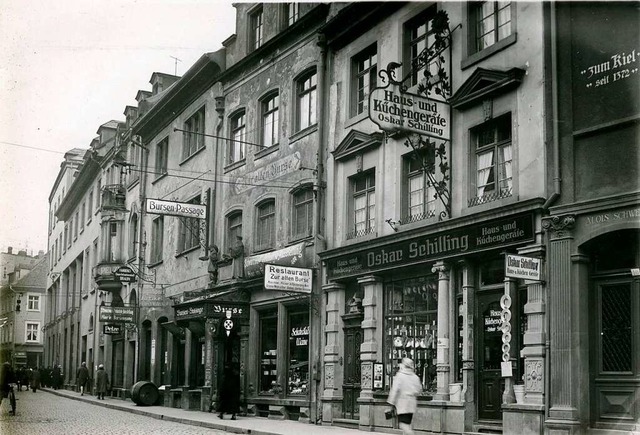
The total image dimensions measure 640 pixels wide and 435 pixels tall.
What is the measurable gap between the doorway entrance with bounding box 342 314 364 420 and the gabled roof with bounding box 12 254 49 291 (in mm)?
68869

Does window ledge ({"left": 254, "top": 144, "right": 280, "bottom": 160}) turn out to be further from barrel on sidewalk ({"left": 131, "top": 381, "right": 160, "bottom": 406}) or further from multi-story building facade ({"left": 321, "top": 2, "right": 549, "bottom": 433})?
barrel on sidewalk ({"left": 131, "top": 381, "right": 160, "bottom": 406})

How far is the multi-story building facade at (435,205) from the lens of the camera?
15547mm

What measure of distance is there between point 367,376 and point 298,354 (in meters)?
4.09

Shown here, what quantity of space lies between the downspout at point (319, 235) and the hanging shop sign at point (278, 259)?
53cm

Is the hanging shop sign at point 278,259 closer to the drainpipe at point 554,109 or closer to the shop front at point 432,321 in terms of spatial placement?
the shop front at point 432,321

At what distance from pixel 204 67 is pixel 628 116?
64.5 ft

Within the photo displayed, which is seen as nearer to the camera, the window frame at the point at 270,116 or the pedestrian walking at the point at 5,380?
the pedestrian walking at the point at 5,380

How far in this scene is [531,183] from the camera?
15234 mm

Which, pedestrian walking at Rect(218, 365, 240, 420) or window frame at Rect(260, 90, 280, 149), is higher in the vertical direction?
window frame at Rect(260, 90, 280, 149)

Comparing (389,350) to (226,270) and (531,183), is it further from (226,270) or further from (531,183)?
(226,270)

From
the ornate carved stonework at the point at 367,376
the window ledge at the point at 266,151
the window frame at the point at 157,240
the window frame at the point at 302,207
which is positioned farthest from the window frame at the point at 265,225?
the window frame at the point at 157,240

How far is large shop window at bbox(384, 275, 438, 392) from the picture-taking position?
18.2m

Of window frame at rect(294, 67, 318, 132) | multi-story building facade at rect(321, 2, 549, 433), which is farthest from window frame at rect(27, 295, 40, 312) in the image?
multi-story building facade at rect(321, 2, 549, 433)

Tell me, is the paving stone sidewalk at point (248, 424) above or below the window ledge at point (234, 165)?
below
